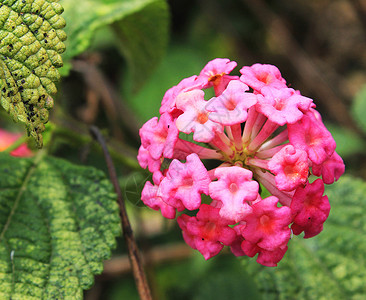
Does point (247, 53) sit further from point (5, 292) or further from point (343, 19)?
point (5, 292)

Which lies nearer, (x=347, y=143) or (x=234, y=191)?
(x=234, y=191)

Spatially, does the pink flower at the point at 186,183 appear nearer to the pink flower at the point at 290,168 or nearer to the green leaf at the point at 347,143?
the pink flower at the point at 290,168

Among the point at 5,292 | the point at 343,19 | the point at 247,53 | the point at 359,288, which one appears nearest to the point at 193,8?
the point at 247,53

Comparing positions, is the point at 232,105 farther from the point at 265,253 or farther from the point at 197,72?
the point at 197,72

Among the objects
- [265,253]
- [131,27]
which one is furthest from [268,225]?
[131,27]

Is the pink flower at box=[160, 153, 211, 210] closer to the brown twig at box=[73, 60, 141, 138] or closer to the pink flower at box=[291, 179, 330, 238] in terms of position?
the pink flower at box=[291, 179, 330, 238]

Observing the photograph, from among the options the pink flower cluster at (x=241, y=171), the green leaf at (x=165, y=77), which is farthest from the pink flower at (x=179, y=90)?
the green leaf at (x=165, y=77)
